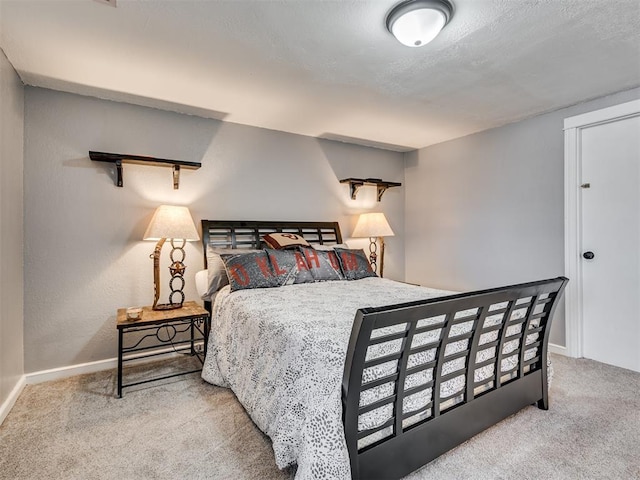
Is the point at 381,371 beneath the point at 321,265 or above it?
beneath

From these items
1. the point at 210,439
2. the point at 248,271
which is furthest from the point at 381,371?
the point at 248,271

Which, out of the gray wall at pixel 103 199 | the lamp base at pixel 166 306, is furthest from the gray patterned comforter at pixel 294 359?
the gray wall at pixel 103 199

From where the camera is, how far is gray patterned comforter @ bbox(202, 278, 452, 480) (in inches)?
51.6

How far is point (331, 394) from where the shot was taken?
1330 mm

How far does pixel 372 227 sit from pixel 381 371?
8.62ft

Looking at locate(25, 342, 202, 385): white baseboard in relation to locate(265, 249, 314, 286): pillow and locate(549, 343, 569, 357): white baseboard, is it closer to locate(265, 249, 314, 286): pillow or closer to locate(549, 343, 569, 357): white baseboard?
locate(265, 249, 314, 286): pillow

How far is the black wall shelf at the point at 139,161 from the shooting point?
2.68m

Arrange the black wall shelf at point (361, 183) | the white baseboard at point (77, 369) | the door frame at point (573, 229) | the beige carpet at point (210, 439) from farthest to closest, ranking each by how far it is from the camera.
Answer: the black wall shelf at point (361, 183) → the door frame at point (573, 229) → the white baseboard at point (77, 369) → the beige carpet at point (210, 439)

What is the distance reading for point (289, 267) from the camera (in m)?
2.94

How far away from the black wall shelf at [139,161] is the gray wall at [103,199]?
88mm

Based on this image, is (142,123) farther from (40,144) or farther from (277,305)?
(277,305)

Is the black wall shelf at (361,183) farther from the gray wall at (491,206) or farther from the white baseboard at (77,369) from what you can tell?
the white baseboard at (77,369)

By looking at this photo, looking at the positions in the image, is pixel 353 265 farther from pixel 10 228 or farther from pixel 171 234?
pixel 10 228

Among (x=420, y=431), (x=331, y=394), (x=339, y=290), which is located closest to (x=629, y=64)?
(x=339, y=290)
